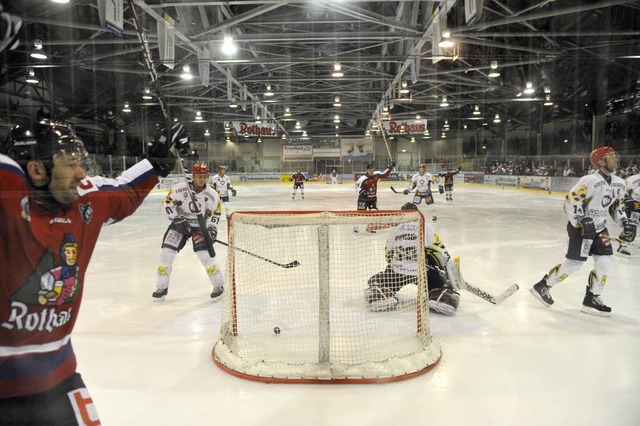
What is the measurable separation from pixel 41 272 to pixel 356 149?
32.0 m

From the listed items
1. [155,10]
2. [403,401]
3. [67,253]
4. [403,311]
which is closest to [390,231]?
[403,311]

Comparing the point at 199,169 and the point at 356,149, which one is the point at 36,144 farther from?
the point at 356,149

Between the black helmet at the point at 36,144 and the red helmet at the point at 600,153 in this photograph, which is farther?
the red helmet at the point at 600,153

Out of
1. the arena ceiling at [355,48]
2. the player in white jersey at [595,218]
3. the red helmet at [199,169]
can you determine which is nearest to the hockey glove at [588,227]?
the player in white jersey at [595,218]

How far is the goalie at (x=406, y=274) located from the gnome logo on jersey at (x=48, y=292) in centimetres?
296

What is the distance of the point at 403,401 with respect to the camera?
2525 millimetres

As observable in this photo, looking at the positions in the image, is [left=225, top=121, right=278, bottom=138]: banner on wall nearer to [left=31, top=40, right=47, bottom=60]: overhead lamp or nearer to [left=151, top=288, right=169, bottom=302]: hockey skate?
[left=151, top=288, right=169, bottom=302]: hockey skate

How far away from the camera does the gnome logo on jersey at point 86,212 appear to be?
1.25 metres

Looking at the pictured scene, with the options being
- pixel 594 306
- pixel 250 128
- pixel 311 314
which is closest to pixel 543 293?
pixel 594 306

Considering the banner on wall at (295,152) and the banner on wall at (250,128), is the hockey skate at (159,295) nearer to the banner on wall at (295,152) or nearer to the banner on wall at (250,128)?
the banner on wall at (250,128)

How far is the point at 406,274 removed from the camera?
12.9ft

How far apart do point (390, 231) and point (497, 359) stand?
1.43m

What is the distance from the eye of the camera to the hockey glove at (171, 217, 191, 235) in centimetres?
452

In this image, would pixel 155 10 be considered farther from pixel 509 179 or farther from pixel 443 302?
pixel 509 179
